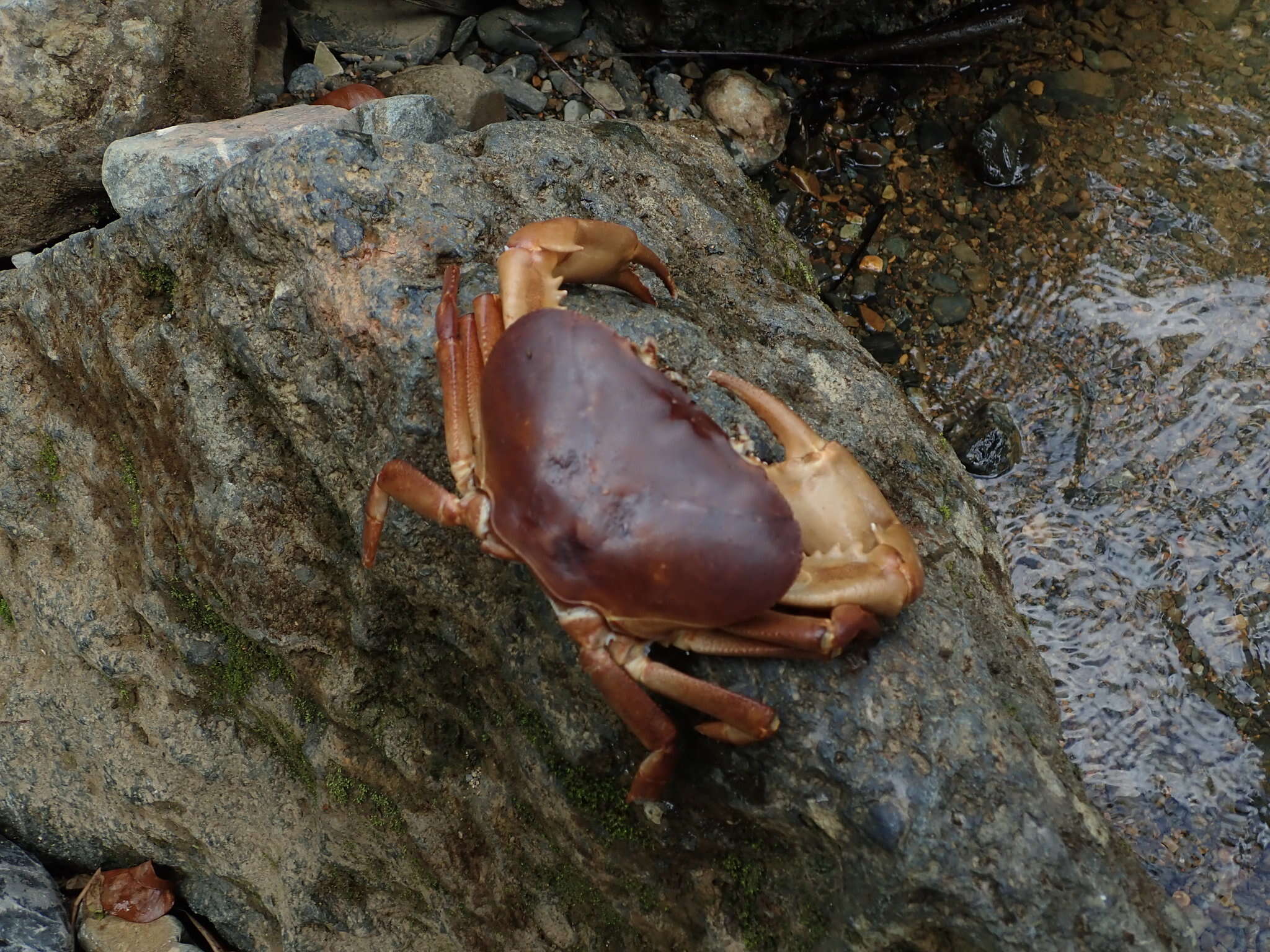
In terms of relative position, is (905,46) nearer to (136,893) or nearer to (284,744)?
(284,744)

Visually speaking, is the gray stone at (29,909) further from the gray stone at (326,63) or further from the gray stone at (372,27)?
the gray stone at (372,27)

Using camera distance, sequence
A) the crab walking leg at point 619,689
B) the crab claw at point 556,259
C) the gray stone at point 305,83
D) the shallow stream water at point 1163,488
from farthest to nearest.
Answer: the gray stone at point 305,83 < the shallow stream water at point 1163,488 < the crab claw at point 556,259 < the crab walking leg at point 619,689

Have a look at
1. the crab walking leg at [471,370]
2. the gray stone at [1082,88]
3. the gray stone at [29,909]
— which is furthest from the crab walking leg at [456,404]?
the gray stone at [1082,88]

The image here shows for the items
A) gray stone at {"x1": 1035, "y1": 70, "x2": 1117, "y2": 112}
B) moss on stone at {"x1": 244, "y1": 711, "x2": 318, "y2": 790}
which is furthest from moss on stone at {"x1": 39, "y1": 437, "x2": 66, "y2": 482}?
gray stone at {"x1": 1035, "y1": 70, "x2": 1117, "y2": 112}

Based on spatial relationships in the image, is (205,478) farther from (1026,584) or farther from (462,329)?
(1026,584)

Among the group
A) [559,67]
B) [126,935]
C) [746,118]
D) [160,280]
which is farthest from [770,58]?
[126,935]

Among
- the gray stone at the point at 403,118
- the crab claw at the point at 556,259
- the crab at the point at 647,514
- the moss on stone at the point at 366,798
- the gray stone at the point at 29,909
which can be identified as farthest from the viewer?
the gray stone at the point at 403,118

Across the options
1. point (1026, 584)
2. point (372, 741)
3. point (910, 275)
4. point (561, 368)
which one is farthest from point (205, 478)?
point (910, 275)
